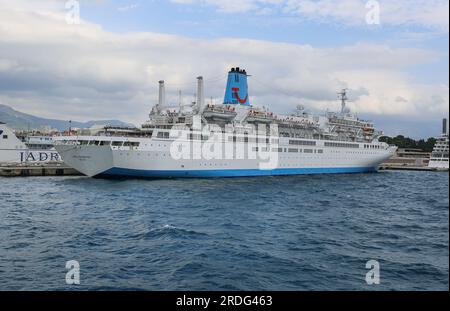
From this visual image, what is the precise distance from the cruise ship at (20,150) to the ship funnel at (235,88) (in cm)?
2823

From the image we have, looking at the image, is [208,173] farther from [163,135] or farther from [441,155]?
[441,155]

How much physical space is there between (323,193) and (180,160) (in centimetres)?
1604

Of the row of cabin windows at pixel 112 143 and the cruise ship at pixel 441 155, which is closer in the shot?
the row of cabin windows at pixel 112 143

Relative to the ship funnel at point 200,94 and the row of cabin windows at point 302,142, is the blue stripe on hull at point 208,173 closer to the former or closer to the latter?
the row of cabin windows at point 302,142

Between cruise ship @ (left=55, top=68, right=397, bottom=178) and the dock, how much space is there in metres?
11.1

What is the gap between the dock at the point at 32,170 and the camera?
168ft

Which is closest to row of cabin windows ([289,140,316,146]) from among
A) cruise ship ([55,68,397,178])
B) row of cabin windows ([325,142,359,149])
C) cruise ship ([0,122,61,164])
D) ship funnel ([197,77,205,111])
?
cruise ship ([55,68,397,178])

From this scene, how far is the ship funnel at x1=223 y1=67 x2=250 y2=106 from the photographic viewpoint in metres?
57.0

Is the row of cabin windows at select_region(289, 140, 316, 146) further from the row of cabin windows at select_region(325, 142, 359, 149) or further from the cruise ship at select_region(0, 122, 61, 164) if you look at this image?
the cruise ship at select_region(0, 122, 61, 164)

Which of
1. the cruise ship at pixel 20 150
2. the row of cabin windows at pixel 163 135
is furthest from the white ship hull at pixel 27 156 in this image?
the row of cabin windows at pixel 163 135

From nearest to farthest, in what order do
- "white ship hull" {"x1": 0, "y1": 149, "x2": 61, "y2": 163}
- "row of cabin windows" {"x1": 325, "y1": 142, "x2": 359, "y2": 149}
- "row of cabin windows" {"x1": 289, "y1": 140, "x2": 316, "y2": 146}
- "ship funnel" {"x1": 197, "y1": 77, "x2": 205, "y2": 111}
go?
"ship funnel" {"x1": 197, "y1": 77, "x2": 205, "y2": 111}, "row of cabin windows" {"x1": 289, "y1": 140, "x2": 316, "y2": 146}, "white ship hull" {"x1": 0, "y1": 149, "x2": 61, "y2": 163}, "row of cabin windows" {"x1": 325, "y1": 142, "x2": 359, "y2": 149}

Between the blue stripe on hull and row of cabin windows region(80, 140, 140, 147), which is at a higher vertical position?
row of cabin windows region(80, 140, 140, 147)

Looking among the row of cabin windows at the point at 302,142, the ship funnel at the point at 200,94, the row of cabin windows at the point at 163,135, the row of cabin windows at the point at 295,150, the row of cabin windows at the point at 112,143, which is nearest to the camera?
the row of cabin windows at the point at 112,143
